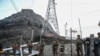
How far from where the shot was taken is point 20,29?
4659 centimetres

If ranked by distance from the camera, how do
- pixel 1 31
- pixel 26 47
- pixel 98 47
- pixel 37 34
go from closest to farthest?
1. pixel 98 47
2. pixel 26 47
3. pixel 37 34
4. pixel 1 31

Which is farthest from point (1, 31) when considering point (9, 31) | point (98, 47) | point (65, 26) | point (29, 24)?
point (98, 47)

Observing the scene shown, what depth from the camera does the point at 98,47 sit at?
1415cm

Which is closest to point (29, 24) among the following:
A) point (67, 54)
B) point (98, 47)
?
point (67, 54)

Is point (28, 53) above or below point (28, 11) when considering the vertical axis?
below

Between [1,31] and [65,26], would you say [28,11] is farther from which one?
[65,26]

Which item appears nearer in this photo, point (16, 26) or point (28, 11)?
point (16, 26)

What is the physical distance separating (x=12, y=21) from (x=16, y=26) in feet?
3.72

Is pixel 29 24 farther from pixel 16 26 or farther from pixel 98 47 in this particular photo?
pixel 98 47

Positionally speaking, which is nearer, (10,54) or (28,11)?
Answer: (10,54)

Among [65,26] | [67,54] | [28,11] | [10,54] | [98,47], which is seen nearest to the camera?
[98,47]

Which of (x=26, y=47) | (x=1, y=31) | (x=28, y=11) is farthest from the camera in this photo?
(x=28, y=11)

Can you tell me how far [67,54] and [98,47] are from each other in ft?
33.7

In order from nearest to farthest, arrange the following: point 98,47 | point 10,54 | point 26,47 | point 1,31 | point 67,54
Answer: point 98,47
point 10,54
point 26,47
point 67,54
point 1,31
